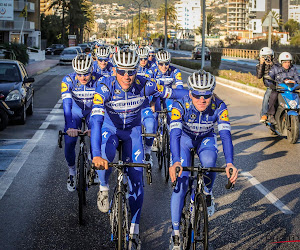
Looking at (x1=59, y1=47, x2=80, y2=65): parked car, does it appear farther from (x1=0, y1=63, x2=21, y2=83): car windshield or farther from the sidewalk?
(x1=0, y1=63, x2=21, y2=83): car windshield

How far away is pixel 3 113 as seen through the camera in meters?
14.6

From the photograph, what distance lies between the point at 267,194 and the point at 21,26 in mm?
71234

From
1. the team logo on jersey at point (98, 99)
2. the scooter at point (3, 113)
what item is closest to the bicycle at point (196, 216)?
the team logo on jersey at point (98, 99)

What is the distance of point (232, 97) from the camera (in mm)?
23219

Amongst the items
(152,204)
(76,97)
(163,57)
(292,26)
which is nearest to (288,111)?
(163,57)

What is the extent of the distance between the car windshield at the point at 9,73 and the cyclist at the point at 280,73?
7545 mm

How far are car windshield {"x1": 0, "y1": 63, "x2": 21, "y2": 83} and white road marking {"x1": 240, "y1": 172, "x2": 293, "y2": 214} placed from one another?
30.2ft

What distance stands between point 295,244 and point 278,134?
23.8 ft

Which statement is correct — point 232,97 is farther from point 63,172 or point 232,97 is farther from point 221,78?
A: point 63,172

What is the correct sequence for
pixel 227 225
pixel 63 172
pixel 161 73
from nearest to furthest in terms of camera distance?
pixel 227 225 < pixel 63 172 < pixel 161 73

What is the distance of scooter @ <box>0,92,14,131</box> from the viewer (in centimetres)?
1459

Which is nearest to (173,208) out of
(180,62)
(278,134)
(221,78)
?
(278,134)

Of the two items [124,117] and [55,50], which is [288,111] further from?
[55,50]

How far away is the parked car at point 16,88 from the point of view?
15.5 metres
